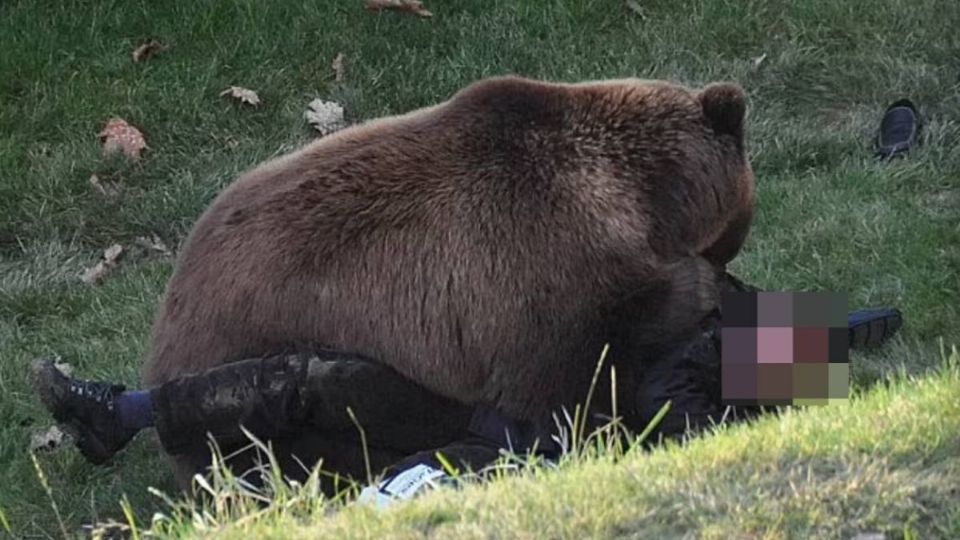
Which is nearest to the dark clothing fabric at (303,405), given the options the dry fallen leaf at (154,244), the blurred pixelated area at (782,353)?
the blurred pixelated area at (782,353)

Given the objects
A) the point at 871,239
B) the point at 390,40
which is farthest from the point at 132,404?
the point at 390,40

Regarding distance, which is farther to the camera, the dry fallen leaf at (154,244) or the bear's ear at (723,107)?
the dry fallen leaf at (154,244)

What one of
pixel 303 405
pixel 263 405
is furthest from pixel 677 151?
pixel 263 405

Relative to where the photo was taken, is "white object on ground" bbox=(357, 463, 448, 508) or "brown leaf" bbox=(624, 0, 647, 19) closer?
"white object on ground" bbox=(357, 463, 448, 508)

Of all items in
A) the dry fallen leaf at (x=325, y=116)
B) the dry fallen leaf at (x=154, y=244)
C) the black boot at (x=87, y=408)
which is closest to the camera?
the black boot at (x=87, y=408)

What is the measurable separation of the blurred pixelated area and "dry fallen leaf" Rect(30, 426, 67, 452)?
9.38ft

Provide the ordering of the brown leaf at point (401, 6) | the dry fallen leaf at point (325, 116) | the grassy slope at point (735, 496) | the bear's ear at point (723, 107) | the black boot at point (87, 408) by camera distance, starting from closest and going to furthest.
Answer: the grassy slope at point (735, 496)
the black boot at point (87, 408)
the bear's ear at point (723, 107)
the dry fallen leaf at point (325, 116)
the brown leaf at point (401, 6)

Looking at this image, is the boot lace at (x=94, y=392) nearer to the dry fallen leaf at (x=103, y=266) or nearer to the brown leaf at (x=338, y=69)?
the dry fallen leaf at (x=103, y=266)

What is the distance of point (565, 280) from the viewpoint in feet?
17.4

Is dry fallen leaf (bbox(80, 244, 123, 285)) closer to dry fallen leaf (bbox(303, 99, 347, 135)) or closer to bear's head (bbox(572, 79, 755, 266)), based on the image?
dry fallen leaf (bbox(303, 99, 347, 135))

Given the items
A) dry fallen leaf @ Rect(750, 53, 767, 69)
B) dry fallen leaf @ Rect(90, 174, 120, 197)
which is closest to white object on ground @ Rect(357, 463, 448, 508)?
dry fallen leaf @ Rect(90, 174, 120, 197)

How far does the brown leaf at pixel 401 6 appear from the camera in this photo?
10.3 meters

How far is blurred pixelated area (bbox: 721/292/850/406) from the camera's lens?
507 centimetres

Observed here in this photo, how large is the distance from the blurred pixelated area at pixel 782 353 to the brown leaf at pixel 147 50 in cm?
565
